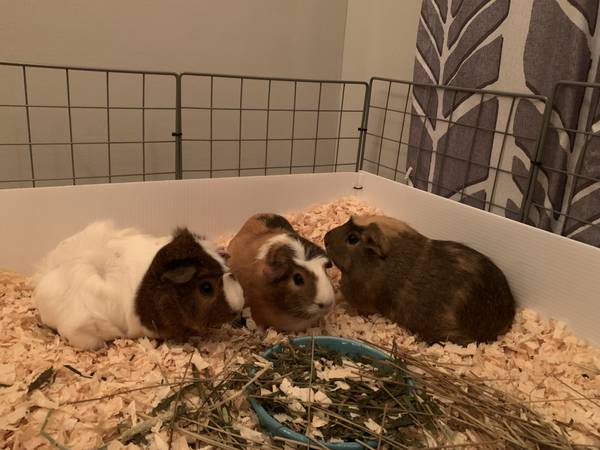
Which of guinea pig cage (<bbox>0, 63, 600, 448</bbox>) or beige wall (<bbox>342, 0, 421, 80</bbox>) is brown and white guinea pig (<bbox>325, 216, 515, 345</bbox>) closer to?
guinea pig cage (<bbox>0, 63, 600, 448</bbox>)

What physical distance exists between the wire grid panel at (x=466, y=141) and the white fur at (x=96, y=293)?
3.94 feet

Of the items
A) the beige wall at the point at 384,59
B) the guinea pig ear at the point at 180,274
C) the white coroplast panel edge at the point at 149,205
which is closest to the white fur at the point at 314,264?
the guinea pig ear at the point at 180,274

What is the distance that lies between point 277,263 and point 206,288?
0.22 meters

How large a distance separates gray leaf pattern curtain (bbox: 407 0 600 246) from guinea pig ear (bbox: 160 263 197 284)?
1192mm

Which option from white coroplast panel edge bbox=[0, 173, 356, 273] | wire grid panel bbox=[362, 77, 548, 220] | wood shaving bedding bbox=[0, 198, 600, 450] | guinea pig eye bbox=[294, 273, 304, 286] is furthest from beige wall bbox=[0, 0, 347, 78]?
guinea pig eye bbox=[294, 273, 304, 286]

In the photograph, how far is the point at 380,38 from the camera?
2.48 m

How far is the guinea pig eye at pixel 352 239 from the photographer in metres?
1.64

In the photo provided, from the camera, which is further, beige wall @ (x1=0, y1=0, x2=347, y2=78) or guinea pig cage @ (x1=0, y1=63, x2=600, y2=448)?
beige wall @ (x1=0, y1=0, x2=347, y2=78)

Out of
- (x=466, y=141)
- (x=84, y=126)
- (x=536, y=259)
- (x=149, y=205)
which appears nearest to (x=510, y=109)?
(x=466, y=141)

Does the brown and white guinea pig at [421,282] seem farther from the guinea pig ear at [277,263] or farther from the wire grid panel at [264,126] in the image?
the wire grid panel at [264,126]

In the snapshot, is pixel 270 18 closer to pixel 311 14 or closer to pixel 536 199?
pixel 311 14

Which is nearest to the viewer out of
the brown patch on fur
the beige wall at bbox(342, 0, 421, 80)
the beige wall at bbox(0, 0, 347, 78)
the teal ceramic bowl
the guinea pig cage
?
the teal ceramic bowl

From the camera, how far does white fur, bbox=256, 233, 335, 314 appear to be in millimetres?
1394

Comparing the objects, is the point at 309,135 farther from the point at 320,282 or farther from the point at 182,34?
the point at 320,282
